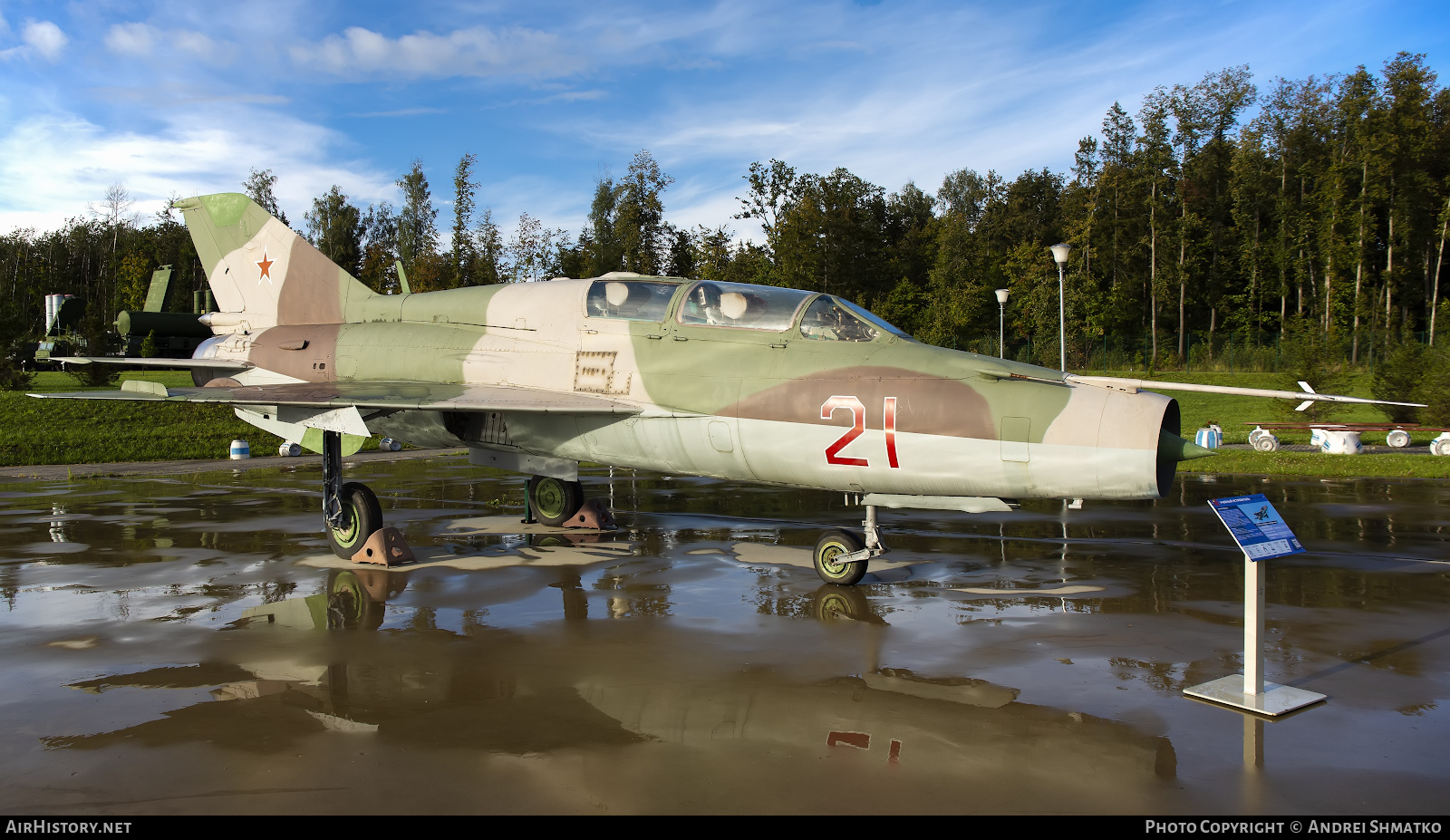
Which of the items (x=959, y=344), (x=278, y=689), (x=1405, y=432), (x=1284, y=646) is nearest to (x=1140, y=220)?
(x=959, y=344)

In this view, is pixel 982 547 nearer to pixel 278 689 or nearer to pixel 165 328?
pixel 278 689

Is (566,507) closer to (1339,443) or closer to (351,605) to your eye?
(351,605)

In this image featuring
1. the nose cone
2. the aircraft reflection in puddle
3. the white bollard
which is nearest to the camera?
the aircraft reflection in puddle

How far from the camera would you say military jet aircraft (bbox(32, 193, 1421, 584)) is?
688 cm

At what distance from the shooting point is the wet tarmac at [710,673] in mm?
4145

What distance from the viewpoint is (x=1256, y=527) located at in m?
5.25

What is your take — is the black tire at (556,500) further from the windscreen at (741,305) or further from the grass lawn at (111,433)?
the grass lawn at (111,433)

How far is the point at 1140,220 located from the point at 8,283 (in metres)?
86.6

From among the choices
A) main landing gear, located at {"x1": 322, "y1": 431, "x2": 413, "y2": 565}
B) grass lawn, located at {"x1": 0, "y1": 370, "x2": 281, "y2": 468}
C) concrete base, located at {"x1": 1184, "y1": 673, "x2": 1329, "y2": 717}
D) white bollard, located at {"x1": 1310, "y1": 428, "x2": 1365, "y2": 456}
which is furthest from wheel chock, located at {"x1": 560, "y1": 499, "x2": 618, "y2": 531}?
white bollard, located at {"x1": 1310, "y1": 428, "x2": 1365, "y2": 456}

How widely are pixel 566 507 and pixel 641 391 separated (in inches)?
130

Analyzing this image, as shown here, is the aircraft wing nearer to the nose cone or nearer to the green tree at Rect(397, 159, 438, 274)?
the nose cone

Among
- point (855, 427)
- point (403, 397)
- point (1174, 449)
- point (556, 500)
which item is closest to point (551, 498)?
point (556, 500)

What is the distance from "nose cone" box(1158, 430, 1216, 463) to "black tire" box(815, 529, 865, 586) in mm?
2800

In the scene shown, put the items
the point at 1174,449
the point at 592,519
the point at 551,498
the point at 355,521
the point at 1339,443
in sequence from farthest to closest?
the point at 1339,443 < the point at 551,498 < the point at 592,519 < the point at 355,521 < the point at 1174,449
